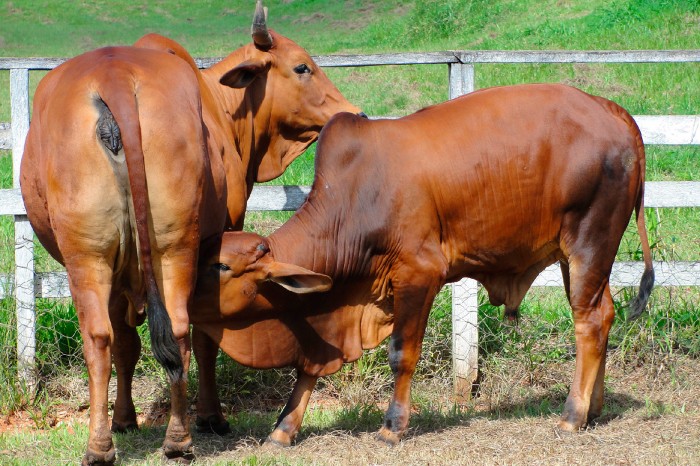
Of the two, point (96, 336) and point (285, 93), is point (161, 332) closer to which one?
point (96, 336)

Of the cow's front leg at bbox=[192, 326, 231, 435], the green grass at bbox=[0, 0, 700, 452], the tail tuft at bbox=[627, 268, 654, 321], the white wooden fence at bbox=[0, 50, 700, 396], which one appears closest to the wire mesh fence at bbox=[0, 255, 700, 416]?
the green grass at bbox=[0, 0, 700, 452]

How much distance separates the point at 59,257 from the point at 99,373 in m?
0.86

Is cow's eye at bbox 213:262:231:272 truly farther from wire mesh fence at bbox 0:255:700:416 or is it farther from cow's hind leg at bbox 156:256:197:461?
wire mesh fence at bbox 0:255:700:416

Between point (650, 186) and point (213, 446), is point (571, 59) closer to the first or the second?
point (650, 186)

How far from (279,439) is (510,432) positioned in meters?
1.27

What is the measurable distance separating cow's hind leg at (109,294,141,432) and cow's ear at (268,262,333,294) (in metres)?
0.98

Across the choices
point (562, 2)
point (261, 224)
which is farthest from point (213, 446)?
point (562, 2)

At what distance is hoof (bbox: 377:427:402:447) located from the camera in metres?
5.16

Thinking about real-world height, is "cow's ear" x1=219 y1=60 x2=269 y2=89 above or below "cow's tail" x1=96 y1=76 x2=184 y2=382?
above

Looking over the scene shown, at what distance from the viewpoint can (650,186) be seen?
634 cm

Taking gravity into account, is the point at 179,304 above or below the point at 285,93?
below

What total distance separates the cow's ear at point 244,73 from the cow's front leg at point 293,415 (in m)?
1.75

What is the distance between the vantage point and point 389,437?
A: 17.0 feet

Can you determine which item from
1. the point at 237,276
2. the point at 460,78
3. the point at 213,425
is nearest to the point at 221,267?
the point at 237,276
